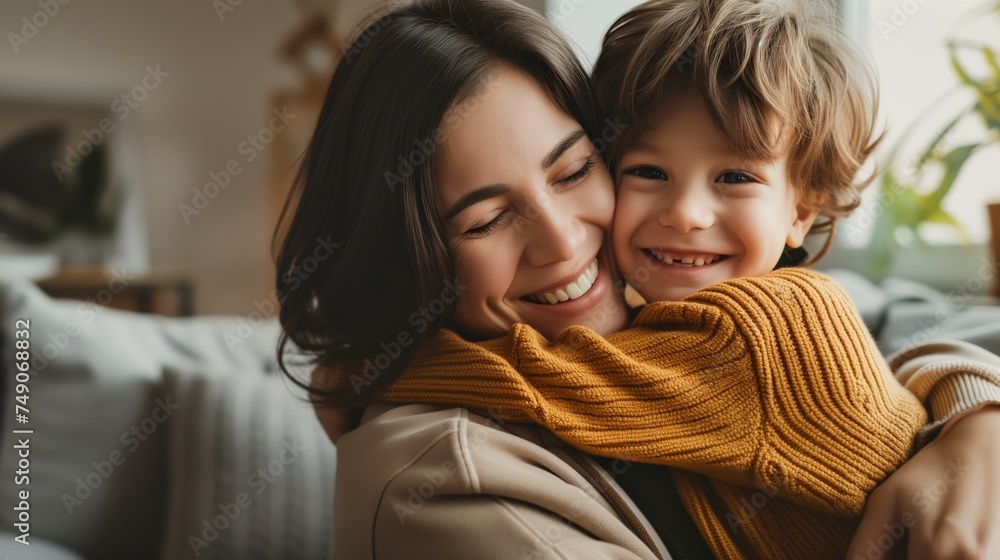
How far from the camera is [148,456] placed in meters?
1.47

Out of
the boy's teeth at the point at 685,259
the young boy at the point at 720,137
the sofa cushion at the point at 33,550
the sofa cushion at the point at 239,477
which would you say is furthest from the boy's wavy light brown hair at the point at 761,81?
the sofa cushion at the point at 33,550

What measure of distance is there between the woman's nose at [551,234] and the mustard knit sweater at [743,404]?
93 millimetres

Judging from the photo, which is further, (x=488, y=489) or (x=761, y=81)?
(x=761, y=81)

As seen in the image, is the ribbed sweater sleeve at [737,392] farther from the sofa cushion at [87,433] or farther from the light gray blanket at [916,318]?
the sofa cushion at [87,433]

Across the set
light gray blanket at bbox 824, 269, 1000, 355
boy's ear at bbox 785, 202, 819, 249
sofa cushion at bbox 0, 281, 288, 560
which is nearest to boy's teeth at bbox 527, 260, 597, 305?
boy's ear at bbox 785, 202, 819, 249

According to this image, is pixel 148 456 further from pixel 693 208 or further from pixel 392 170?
pixel 693 208

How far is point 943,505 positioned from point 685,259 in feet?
1.21

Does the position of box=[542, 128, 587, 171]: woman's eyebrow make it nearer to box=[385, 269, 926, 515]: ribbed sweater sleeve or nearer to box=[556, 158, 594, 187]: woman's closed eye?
box=[556, 158, 594, 187]: woman's closed eye

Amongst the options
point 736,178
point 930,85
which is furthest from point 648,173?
point 930,85

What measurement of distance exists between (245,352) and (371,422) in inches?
34.9

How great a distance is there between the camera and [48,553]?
52.4 inches

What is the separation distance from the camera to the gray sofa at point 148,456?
55.1 inches

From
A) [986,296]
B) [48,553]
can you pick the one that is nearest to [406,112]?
[48,553]

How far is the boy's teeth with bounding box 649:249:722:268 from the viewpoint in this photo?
93cm
